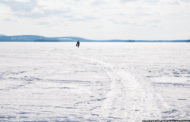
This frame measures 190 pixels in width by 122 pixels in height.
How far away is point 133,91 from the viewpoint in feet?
23.8

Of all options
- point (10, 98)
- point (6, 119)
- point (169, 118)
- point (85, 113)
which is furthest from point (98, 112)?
point (10, 98)

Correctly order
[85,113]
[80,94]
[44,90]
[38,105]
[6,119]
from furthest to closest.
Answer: [44,90], [80,94], [38,105], [85,113], [6,119]

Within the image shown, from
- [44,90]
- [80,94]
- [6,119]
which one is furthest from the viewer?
[44,90]

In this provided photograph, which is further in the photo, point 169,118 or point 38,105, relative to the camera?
point 38,105

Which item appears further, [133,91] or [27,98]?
[133,91]

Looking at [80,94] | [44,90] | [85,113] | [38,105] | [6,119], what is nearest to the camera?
[6,119]

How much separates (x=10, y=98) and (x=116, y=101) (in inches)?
117

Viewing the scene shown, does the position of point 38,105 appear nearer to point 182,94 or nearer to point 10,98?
point 10,98

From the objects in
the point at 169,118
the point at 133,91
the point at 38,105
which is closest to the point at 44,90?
the point at 38,105

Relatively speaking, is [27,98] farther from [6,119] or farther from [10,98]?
[6,119]

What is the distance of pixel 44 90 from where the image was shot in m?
7.55

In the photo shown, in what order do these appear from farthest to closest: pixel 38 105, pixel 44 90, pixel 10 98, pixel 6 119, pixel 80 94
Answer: pixel 44 90 → pixel 80 94 → pixel 10 98 → pixel 38 105 → pixel 6 119

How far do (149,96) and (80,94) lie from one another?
6.75ft

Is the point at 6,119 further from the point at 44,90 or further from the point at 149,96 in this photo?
the point at 149,96
